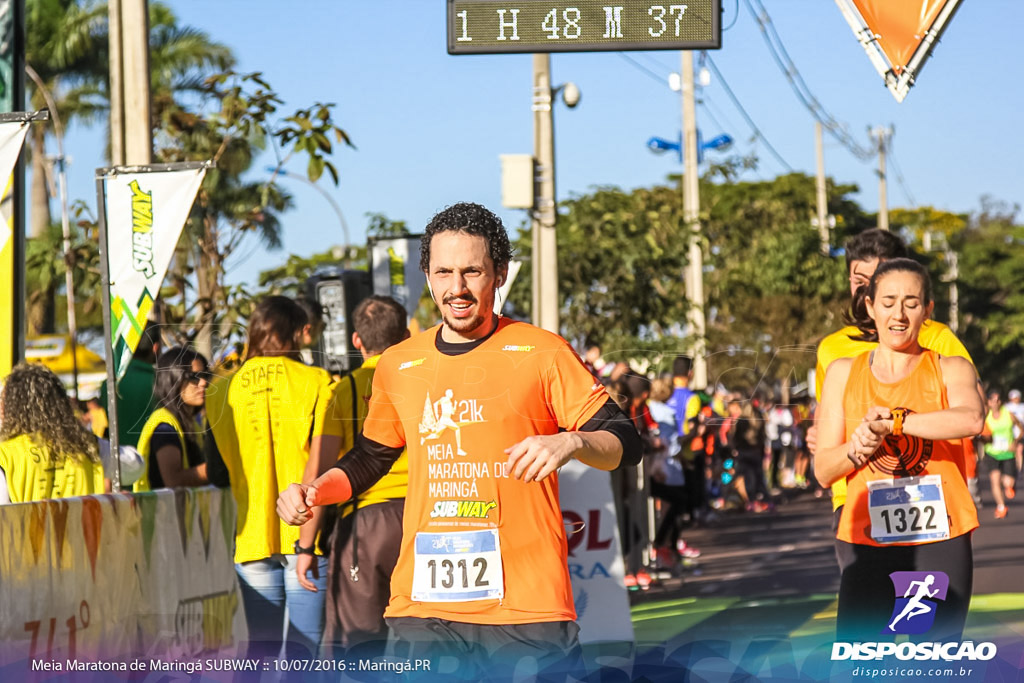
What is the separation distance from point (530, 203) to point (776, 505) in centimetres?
1112

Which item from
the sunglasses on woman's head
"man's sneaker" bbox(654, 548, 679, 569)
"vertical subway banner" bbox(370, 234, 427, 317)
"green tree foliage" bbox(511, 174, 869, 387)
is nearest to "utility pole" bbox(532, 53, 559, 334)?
"green tree foliage" bbox(511, 174, 869, 387)

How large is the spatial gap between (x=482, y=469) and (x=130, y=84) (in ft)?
21.2

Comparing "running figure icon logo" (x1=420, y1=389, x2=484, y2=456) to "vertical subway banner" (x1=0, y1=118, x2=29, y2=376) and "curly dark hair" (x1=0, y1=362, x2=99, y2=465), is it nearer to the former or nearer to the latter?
"curly dark hair" (x1=0, y1=362, x2=99, y2=465)

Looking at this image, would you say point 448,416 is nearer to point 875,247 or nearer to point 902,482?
point 902,482

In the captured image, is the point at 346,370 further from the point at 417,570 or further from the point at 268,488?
the point at 417,570

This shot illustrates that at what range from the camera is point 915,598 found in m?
5.09

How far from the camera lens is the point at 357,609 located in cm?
643

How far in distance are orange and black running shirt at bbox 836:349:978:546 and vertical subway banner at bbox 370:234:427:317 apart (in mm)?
6091


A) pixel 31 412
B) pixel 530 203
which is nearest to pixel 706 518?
pixel 530 203

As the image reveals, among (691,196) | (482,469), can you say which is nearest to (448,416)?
(482,469)

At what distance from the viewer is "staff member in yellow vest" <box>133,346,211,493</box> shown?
7.20 meters

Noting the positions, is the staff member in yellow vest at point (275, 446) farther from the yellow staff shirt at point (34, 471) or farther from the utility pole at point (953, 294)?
the utility pole at point (953, 294)

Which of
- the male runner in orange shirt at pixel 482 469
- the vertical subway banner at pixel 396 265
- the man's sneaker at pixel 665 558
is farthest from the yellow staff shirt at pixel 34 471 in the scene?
the man's sneaker at pixel 665 558

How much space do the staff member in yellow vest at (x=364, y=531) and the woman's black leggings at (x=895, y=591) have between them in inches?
76.5
